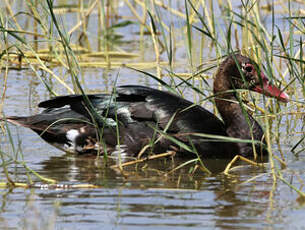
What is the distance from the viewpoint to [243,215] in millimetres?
4645

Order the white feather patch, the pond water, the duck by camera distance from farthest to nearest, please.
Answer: the white feather patch → the duck → the pond water

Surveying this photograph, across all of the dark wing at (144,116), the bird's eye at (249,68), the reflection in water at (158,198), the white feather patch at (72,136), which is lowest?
the reflection in water at (158,198)

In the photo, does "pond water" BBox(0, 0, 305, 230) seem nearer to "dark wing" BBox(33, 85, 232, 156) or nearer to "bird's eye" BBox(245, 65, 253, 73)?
"dark wing" BBox(33, 85, 232, 156)

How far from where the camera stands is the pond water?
14.7ft

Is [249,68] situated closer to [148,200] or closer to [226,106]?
[226,106]

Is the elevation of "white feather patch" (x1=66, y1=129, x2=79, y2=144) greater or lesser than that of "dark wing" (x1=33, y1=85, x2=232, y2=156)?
lesser

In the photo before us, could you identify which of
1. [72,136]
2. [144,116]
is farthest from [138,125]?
[72,136]

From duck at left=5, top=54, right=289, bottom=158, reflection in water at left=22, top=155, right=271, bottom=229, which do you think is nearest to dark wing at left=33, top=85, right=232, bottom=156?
duck at left=5, top=54, right=289, bottom=158

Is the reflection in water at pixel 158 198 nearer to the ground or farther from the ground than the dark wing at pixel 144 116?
nearer to the ground

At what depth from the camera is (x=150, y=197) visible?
5016 mm

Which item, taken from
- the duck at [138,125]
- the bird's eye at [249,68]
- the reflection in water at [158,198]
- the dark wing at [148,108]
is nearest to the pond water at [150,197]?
the reflection in water at [158,198]

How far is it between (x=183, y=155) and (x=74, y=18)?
7.13m

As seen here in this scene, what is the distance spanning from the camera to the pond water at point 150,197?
447 cm

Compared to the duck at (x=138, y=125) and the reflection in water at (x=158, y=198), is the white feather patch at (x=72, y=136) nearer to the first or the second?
the duck at (x=138, y=125)
